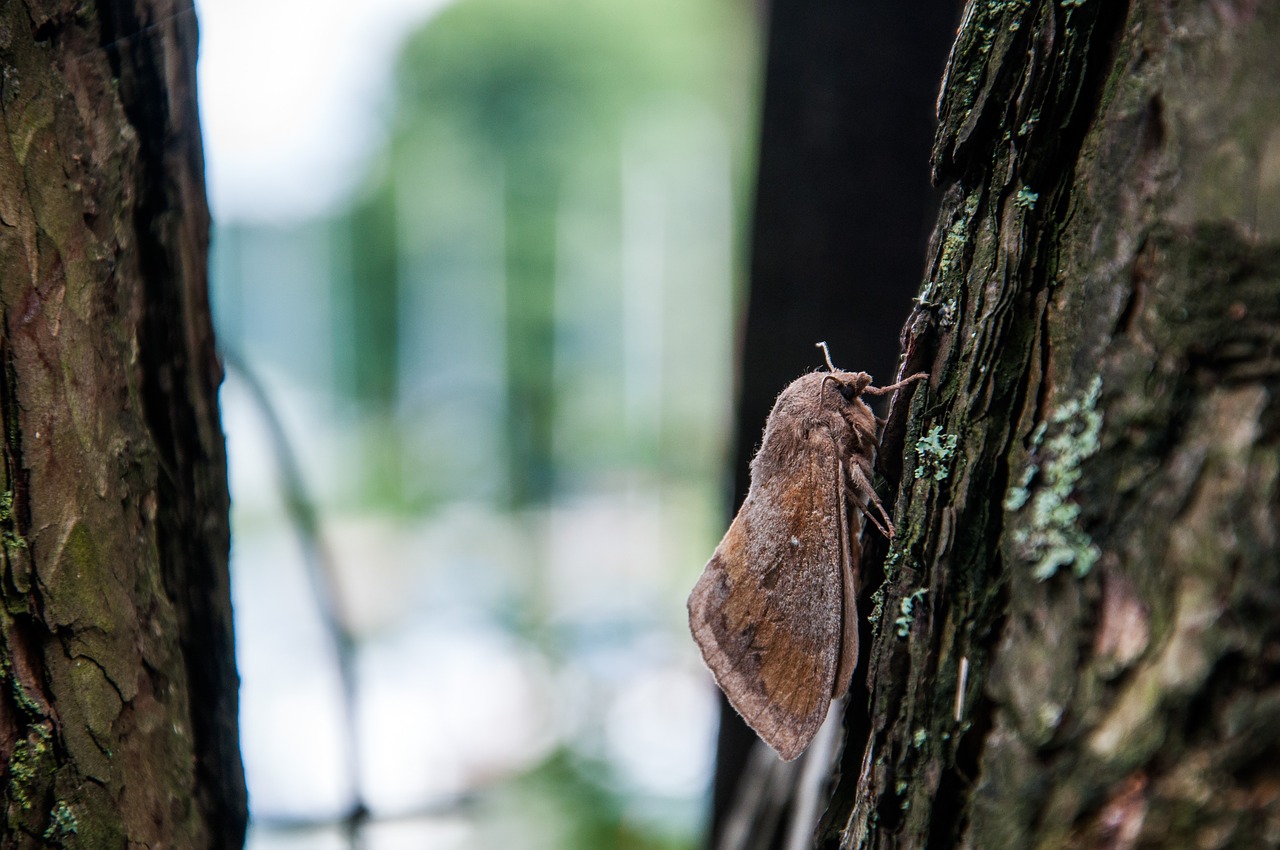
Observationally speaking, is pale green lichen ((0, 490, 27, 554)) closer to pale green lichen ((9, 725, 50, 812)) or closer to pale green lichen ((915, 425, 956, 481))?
pale green lichen ((9, 725, 50, 812))

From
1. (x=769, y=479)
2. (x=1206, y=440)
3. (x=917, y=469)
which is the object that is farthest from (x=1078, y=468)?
(x=769, y=479)

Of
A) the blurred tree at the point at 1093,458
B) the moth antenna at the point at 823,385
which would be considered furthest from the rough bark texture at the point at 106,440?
the moth antenna at the point at 823,385

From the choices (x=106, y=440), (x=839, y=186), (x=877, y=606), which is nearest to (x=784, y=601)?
(x=877, y=606)

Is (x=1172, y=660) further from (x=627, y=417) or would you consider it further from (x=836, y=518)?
(x=627, y=417)

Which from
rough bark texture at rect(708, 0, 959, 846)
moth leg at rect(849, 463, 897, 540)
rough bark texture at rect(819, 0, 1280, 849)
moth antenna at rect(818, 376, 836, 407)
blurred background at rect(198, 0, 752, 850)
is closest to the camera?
rough bark texture at rect(819, 0, 1280, 849)

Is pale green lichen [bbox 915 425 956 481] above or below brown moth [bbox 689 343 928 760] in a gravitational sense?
above

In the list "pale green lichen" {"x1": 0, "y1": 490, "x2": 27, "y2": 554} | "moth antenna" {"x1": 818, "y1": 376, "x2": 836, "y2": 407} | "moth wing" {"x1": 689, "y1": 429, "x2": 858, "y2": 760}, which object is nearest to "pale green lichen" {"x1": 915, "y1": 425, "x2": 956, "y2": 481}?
"moth wing" {"x1": 689, "y1": 429, "x2": 858, "y2": 760}

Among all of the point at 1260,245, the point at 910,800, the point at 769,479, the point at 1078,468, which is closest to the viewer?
the point at 1260,245
